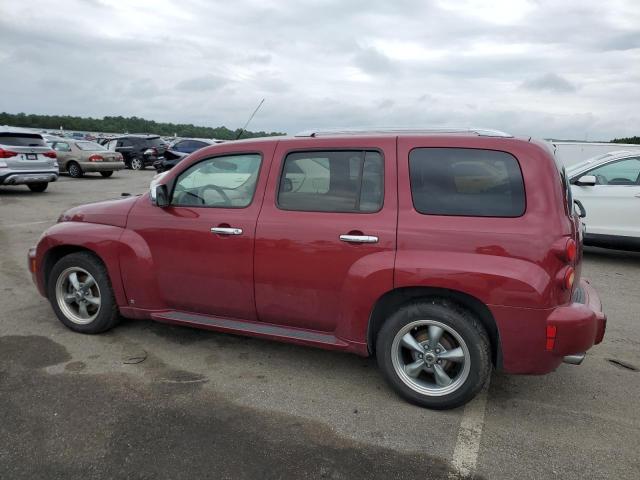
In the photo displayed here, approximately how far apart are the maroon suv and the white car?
4.87 m

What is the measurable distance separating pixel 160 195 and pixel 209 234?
1.82 feet

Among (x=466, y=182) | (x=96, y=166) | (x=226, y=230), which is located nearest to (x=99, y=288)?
(x=226, y=230)

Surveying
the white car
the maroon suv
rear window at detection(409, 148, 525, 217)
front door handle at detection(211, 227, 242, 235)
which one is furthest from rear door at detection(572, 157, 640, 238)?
front door handle at detection(211, 227, 242, 235)

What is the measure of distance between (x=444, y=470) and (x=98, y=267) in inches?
123

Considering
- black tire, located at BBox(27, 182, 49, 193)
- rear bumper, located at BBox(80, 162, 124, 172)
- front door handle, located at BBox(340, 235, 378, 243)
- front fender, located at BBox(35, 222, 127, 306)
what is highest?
front door handle, located at BBox(340, 235, 378, 243)

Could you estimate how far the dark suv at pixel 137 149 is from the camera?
82.5 feet

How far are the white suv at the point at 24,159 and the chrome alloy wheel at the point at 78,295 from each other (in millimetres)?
10261

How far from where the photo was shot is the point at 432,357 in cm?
330

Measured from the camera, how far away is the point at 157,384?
11.7 feet

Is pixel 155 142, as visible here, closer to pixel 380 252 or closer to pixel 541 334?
pixel 380 252

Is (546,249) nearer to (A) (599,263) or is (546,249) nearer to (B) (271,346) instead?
(B) (271,346)

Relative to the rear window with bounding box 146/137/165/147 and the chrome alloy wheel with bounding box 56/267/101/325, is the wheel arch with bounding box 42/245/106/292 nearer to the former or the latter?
the chrome alloy wheel with bounding box 56/267/101/325

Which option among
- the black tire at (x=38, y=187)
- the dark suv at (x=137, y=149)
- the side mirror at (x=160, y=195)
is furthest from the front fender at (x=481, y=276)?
the dark suv at (x=137, y=149)

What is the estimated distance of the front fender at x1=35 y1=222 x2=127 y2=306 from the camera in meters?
4.19
